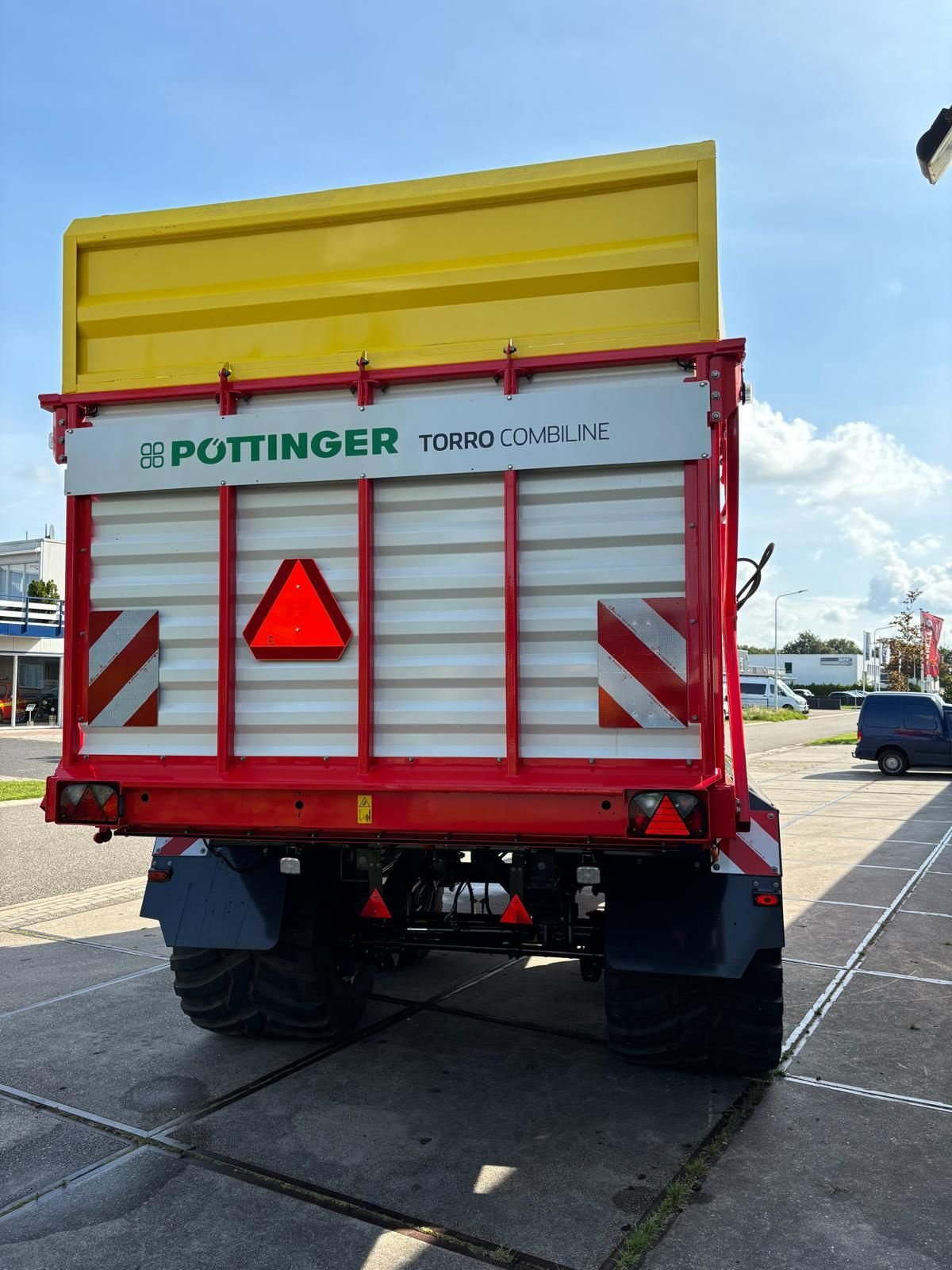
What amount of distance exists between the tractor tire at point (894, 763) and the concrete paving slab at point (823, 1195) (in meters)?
18.0

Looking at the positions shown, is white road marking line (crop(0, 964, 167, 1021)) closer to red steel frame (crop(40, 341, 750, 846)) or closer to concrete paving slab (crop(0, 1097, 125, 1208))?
concrete paving slab (crop(0, 1097, 125, 1208))

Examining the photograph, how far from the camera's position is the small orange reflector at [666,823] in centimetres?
321

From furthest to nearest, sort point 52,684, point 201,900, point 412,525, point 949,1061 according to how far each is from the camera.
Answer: point 52,684
point 949,1061
point 201,900
point 412,525

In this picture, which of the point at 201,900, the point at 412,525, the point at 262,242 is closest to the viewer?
the point at 412,525

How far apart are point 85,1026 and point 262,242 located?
3.91m

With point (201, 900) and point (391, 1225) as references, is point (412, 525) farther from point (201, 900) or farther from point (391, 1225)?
point (391, 1225)

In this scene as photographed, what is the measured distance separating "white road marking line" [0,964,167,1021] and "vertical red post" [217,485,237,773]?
255 centimetres

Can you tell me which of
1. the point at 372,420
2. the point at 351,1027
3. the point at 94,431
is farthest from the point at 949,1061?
the point at 94,431

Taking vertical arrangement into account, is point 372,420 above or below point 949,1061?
above

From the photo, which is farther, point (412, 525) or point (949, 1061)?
point (949, 1061)

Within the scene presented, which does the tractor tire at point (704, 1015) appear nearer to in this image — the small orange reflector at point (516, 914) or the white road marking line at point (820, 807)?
the small orange reflector at point (516, 914)

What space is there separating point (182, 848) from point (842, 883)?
6.88 m

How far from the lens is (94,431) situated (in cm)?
389

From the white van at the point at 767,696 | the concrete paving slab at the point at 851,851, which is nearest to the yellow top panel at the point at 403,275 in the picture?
the concrete paving slab at the point at 851,851
